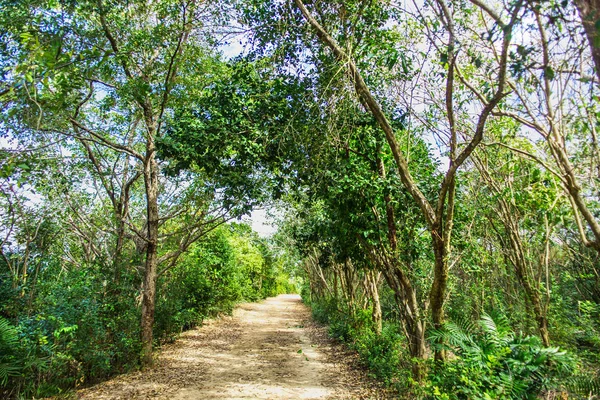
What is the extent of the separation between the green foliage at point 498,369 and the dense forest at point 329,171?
0.02m

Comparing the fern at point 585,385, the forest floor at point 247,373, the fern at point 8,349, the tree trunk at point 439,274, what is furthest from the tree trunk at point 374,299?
the fern at point 8,349

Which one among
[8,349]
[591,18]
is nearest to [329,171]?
[591,18]

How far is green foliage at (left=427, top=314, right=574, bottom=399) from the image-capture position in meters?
4.01

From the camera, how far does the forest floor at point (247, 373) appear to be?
6.60 meters

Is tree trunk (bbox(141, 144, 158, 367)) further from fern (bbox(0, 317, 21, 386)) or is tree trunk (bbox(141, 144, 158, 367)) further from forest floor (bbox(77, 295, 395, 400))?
fern (bbox(0, 317, 21, 386))

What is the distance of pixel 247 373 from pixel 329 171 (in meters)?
4.97

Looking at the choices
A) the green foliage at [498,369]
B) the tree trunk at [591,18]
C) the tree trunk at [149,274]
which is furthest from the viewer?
the tree trunk at [149,274]

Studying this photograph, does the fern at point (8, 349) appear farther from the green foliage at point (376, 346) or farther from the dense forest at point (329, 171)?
the green foliage at point (376, 346)

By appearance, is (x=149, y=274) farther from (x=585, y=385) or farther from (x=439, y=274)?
(x=585, y=385)

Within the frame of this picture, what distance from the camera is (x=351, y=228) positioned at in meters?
7.47

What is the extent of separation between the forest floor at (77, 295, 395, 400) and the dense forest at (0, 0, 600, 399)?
21.4 inches

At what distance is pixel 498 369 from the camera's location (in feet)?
14.1

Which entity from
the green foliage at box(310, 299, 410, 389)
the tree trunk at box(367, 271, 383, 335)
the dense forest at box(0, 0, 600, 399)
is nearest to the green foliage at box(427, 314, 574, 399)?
the dense forest at box(0, 0, 600, 399)

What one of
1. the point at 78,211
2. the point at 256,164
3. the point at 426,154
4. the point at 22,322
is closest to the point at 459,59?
the point at 426,154
